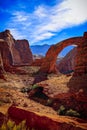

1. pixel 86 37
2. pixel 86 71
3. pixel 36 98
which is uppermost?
pixel 86 37

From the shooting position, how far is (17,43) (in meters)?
59.1

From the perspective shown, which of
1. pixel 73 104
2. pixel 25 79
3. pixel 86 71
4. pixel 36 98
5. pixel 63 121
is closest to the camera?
pixel 63 121

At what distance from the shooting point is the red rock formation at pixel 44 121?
31.0 ft

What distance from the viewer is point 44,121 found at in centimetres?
1009

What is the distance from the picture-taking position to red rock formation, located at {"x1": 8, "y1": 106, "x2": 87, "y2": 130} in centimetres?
946

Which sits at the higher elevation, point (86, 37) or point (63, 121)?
point (86, 37)

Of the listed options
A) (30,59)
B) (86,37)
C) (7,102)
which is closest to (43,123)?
(7,102)

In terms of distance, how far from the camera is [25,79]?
2955cm

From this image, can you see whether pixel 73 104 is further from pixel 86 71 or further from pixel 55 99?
pixel 86 71

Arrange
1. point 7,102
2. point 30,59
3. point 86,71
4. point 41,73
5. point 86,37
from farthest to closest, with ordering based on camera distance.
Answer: point 30,59 < point 41,73 < point 86,37 < point 86,71 < point 7,102

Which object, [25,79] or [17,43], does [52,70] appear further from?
[17,43]

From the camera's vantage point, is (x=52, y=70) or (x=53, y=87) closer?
(x=53, y=87)

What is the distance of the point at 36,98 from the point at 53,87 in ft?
6.83

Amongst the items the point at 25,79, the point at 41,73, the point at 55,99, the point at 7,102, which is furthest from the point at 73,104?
the point at 41,73
